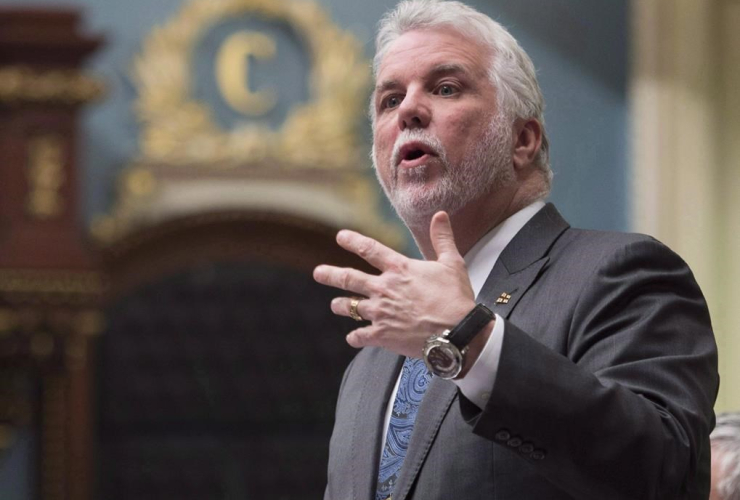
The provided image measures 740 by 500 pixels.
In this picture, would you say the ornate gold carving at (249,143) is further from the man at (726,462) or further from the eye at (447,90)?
the eye at (447,90)

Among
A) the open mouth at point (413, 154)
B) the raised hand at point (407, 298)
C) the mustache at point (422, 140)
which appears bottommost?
the raised hand at point (407, 298)

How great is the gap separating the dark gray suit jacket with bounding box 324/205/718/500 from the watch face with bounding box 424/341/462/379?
0.19ft

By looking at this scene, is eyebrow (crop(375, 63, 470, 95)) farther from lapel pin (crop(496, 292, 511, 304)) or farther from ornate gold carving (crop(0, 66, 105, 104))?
ornate gold carving (crop(0, 66, 105, 104))

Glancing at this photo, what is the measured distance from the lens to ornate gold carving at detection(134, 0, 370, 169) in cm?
721

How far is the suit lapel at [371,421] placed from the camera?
2226mm

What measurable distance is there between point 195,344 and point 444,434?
5.05 metres

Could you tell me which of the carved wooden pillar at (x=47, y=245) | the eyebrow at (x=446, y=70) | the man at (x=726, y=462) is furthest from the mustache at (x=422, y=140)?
the carved wooden pillar at (x=47, y=245)

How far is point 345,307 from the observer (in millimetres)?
1930

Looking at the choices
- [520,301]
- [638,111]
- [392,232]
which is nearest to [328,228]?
[392,232]

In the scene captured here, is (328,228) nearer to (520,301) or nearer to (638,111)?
(638,111)

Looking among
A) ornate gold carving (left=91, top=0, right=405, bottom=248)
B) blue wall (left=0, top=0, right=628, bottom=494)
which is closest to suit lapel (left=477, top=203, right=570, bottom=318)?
ornate gold carving (left=91, top=0, right=405, bottom=248)

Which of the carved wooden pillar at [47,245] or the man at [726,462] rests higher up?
the man at [726,462]

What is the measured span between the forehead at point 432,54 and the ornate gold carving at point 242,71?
488 cm

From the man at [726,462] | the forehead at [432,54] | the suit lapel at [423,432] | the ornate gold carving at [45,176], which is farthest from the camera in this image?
the ornate gold carving at [45,176]
